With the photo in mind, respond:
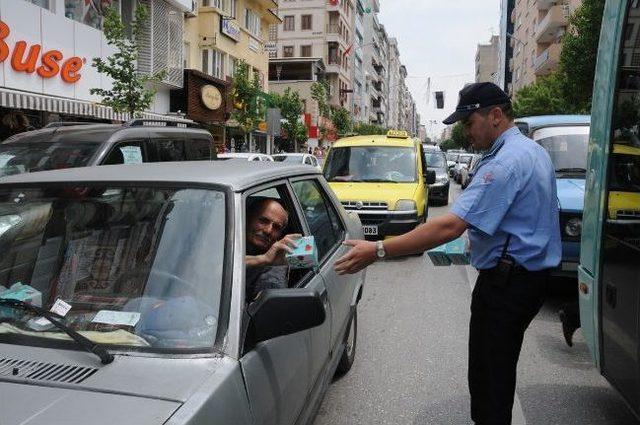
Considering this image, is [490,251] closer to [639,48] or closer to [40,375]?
→ [639,48]

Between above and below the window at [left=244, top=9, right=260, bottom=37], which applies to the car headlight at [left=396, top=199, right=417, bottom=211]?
below

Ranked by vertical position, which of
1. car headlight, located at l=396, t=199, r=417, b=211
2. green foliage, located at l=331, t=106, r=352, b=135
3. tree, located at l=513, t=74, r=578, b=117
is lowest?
car headlight, located at l=396, t=199, r=417, b=211

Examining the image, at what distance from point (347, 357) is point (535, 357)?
171 centimetres

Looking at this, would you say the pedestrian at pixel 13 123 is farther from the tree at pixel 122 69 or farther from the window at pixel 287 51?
the window at pixel 287 51

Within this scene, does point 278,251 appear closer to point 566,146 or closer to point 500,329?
point 500,329

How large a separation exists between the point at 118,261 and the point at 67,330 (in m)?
0.39

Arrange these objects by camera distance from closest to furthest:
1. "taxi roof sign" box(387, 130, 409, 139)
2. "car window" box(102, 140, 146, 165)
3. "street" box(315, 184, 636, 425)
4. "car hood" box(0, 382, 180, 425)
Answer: "car hood" box(0, 382, 180, 425)
"street" box(315, 184, 636, 425)
"car window" box(102, 140, 146, 165)
"taxi roof sign" box(387, 130, 409, 139)

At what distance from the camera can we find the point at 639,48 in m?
3.32

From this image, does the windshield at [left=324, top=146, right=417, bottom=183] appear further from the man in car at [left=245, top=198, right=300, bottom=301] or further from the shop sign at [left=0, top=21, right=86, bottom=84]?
the shop sign at [left=0, top=21, right=86, bottom=84]

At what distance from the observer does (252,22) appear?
1312 inches

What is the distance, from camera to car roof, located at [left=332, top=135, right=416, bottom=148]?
1094cm

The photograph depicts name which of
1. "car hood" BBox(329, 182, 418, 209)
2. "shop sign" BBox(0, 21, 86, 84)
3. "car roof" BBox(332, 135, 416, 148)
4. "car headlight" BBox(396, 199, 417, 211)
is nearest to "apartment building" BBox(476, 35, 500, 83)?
"shop sign" BBox(0, 21, 86, 84)

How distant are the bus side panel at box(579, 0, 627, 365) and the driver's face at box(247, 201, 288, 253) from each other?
6.16 ft

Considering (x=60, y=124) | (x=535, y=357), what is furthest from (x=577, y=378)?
(x=60, y=124)
